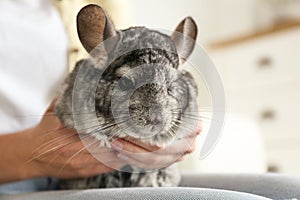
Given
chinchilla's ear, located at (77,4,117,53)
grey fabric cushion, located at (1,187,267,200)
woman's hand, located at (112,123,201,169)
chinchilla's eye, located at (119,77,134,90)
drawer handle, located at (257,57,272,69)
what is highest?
drawer handle, located at (257,57,272,69)

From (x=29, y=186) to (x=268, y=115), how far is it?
1655 mm

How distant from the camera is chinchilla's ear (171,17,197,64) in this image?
26.0 inches

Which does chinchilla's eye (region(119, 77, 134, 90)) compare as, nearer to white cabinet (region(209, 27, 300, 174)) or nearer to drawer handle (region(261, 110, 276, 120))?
white cabinet (region(209, 27, 300, 174))

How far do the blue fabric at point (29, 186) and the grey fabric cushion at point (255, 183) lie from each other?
0.24 m

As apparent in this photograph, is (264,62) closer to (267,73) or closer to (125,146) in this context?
(267,73)

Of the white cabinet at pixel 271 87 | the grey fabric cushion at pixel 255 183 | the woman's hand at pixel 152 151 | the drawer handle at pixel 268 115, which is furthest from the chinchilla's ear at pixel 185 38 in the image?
the drawer handle at pixel 268 115

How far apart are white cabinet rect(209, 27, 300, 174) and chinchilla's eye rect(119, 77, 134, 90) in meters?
1.76

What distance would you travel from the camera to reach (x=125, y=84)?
0.64 m

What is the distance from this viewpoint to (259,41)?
248 cm

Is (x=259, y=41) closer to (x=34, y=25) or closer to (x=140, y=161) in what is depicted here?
(x=34, y=25)

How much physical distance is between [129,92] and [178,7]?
6.66ft

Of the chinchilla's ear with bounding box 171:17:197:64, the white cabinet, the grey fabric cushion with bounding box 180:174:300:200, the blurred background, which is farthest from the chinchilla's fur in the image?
the white cabinet

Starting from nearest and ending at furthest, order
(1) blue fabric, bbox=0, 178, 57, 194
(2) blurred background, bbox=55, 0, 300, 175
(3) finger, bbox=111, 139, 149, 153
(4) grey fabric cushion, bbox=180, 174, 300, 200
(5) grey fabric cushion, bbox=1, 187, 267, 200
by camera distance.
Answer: (5) grey fabric cushion, bbox=1, 187, 267, 200, (3) finger, bbox=111, 139, 149, 153, (4) grey fabric cushion, bbox=180, 174, 300, 200, (1) blue fabric, bbox=0, 178, 57, 194, (2) blurred background, bbox=55, 0, 300, 175

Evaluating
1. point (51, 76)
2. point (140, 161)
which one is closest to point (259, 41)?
point (51, 76)
